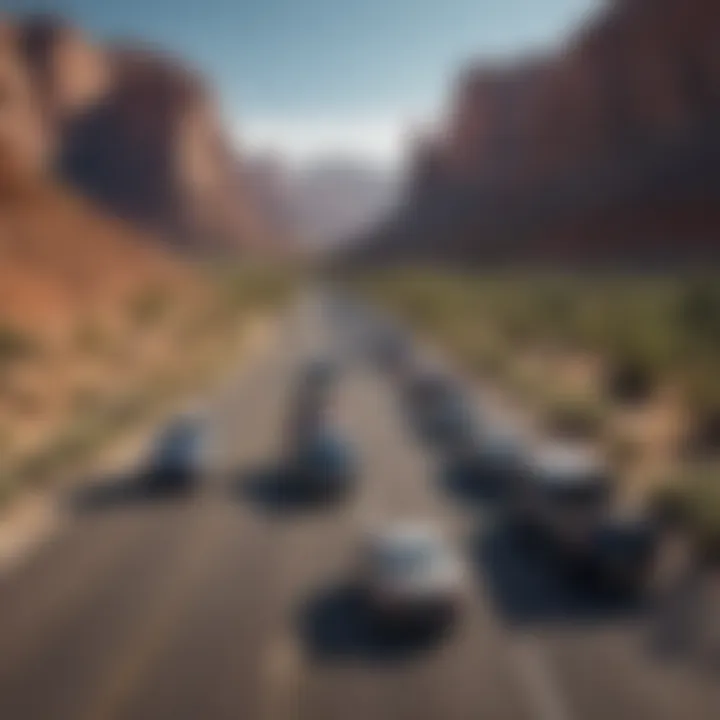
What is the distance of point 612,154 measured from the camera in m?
124

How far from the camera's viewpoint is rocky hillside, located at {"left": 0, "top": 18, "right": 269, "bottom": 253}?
527 feet

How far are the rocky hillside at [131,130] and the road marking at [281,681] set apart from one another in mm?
148977

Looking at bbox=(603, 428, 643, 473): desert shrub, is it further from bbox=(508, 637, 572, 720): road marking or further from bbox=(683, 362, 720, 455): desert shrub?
bbox=(508, 637, 572, 720): road marking

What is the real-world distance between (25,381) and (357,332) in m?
40.9

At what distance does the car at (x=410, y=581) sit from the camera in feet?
46.8

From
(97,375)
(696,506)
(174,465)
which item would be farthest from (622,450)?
(97,375)

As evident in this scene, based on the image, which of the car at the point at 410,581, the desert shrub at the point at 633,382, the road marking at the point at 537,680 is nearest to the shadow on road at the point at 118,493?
the car at the point at 410,581

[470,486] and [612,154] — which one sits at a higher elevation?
[612,154]

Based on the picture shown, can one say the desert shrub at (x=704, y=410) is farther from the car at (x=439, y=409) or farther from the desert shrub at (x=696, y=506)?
the car at (x=439, y=409)

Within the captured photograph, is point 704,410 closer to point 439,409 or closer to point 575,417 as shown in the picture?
point 575,417

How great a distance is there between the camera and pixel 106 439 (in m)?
30.0

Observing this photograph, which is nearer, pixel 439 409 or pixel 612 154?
pixel 439 409

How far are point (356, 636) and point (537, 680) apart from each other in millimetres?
2975

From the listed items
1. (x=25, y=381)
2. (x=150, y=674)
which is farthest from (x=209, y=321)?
(x=150, y=674)
